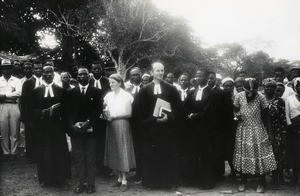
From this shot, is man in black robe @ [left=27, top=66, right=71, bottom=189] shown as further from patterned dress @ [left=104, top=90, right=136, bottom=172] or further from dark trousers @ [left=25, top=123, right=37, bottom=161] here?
dark trousers @ [left=25, top=123, right=37, bottom=161]

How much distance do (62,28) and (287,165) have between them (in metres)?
22.6

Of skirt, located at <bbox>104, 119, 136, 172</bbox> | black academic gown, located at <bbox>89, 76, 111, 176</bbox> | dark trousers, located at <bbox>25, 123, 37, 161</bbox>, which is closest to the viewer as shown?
skirt, located at <bbox>104, 119, 136, 172</bbox>

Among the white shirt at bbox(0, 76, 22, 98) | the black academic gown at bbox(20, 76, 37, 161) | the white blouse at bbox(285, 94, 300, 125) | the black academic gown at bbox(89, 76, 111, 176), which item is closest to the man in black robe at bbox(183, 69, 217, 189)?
the white blouse at bbox(285, 94, 300, 125)

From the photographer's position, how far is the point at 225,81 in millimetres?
7594

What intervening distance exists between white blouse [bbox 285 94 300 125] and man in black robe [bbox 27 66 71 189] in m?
4.04

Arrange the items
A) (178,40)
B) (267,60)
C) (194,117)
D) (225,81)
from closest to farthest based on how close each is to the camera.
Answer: (194,117) → (225,81) → (178,40) → (267,60)

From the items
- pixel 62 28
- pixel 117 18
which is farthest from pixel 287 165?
pixel 117 18

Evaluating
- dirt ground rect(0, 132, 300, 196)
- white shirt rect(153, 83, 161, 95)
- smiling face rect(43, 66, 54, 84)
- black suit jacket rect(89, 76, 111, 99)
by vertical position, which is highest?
smiling face rect(43, 66, 54, 84)

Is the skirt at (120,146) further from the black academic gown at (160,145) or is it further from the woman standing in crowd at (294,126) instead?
the woman standing in crowd at (294,126)

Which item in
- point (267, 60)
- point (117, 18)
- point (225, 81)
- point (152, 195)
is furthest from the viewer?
point (267, 60)

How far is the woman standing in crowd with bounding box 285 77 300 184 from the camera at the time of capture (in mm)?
6309

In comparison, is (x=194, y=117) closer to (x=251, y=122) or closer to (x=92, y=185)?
(x=251, y=122)

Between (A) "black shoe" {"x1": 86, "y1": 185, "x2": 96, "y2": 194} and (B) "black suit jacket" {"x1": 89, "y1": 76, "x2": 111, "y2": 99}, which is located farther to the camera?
(B) "black suit jacket" {"x1": 89, "y1": 76, "x2": 111, "y2": 99}

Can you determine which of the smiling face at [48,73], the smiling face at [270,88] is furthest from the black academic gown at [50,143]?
the smiling face at [270,88]
